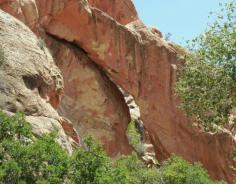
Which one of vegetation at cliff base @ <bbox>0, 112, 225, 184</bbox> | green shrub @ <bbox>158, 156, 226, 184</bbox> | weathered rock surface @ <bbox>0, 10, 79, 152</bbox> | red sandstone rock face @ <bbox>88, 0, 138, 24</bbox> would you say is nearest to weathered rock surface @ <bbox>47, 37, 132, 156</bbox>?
red sandstone rock face @ <bbox>88, 0, 138, 24</bbox>

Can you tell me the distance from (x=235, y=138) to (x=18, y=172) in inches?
1028

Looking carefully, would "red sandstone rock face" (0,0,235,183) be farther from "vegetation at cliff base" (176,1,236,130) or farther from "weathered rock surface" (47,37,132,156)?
"vegetation at cliff base" (176,1,236,130)

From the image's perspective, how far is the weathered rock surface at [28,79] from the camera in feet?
49.5

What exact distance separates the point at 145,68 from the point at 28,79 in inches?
698

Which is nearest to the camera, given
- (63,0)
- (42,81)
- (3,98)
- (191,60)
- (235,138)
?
(3,98)

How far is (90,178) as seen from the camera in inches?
516

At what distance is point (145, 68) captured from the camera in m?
33.4

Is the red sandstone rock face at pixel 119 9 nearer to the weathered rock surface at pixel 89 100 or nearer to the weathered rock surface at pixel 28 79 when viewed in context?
the weathered rock surface at pixel 89 100

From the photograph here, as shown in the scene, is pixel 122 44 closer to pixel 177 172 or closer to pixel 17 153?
pixel 177 172

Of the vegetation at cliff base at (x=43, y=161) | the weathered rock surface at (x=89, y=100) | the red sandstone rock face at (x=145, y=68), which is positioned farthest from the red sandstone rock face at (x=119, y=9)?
the vegetation at cliff base at (x=43, y=161)

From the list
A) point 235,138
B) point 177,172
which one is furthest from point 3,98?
point 235,138

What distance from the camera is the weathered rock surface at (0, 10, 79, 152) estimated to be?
1508 centimetres

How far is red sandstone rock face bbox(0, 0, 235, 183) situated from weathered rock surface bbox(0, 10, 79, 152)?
12.5m

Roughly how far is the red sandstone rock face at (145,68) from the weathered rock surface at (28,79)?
1251 cm
